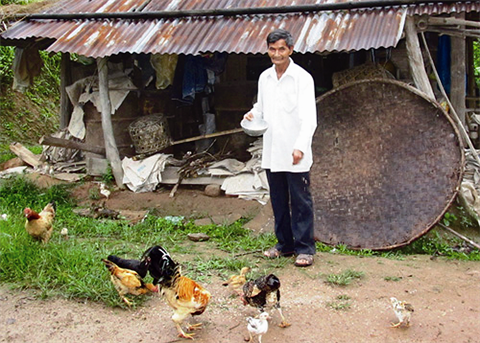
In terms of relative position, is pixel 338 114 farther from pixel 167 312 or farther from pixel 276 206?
pixel 167 312

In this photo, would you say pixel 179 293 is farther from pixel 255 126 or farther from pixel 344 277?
pixel 255 126

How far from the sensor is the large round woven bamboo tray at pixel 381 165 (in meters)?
5.95

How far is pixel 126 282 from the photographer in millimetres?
4457

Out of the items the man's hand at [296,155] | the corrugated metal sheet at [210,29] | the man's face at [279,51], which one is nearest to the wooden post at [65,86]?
the corrugated metal sheet at [210,29]

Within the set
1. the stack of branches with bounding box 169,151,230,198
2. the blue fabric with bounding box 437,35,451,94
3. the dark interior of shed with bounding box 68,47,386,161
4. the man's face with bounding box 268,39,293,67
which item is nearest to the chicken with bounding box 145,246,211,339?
the man's face with bounding box 268,39,293,67

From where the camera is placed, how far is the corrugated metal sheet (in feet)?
21.1

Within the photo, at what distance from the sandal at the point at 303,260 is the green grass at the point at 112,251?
0.48ft

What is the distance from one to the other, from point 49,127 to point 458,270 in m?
12.1

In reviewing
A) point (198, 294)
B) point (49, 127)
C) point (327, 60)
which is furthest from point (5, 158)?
point (198, 294)

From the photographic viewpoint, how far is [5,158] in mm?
11750

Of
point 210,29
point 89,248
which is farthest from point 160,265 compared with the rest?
point 210,29

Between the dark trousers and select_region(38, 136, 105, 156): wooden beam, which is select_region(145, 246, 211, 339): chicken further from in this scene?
select_region(38, 136, 105, 156): wooden beam

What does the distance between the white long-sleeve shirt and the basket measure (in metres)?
3.98

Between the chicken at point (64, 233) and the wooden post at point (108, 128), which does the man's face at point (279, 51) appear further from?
the wooden post at point (108, 128)
